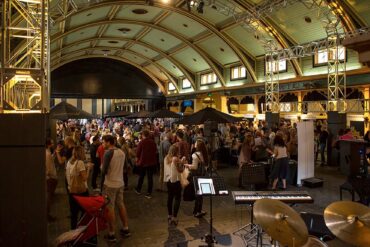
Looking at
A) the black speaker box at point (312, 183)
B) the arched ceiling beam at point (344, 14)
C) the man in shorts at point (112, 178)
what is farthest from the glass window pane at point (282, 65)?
the man in shorts at point (112, 178)

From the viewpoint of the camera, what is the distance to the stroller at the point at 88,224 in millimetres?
4582

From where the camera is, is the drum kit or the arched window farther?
the arched window

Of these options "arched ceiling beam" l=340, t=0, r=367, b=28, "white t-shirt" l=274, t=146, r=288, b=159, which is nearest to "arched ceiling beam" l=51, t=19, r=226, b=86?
"arched ceiling beam" l=340, t=0, r=367, b=28

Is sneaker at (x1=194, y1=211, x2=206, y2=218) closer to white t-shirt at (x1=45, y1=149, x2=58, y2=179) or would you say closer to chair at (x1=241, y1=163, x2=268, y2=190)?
chair at (x1=241, y1=163, x2=268, y2=190)

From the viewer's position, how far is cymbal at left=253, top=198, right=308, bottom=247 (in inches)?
126

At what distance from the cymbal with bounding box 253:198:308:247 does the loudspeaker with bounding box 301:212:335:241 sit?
1380 millimetres

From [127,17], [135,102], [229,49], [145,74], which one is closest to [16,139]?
[127,17]

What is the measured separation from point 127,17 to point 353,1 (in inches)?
544

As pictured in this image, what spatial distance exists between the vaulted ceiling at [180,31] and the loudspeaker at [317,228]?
10.6 metres

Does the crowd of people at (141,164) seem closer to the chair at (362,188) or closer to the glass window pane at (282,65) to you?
the chair at (362,188)

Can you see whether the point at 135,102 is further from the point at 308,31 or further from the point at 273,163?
the point at 273,163

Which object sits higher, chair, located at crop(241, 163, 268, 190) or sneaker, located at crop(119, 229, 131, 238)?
chair, located at crop(241, 163, 268, 190)

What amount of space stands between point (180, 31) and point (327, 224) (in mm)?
22324

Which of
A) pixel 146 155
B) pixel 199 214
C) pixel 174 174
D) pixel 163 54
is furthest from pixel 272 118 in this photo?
pixel 163 54
